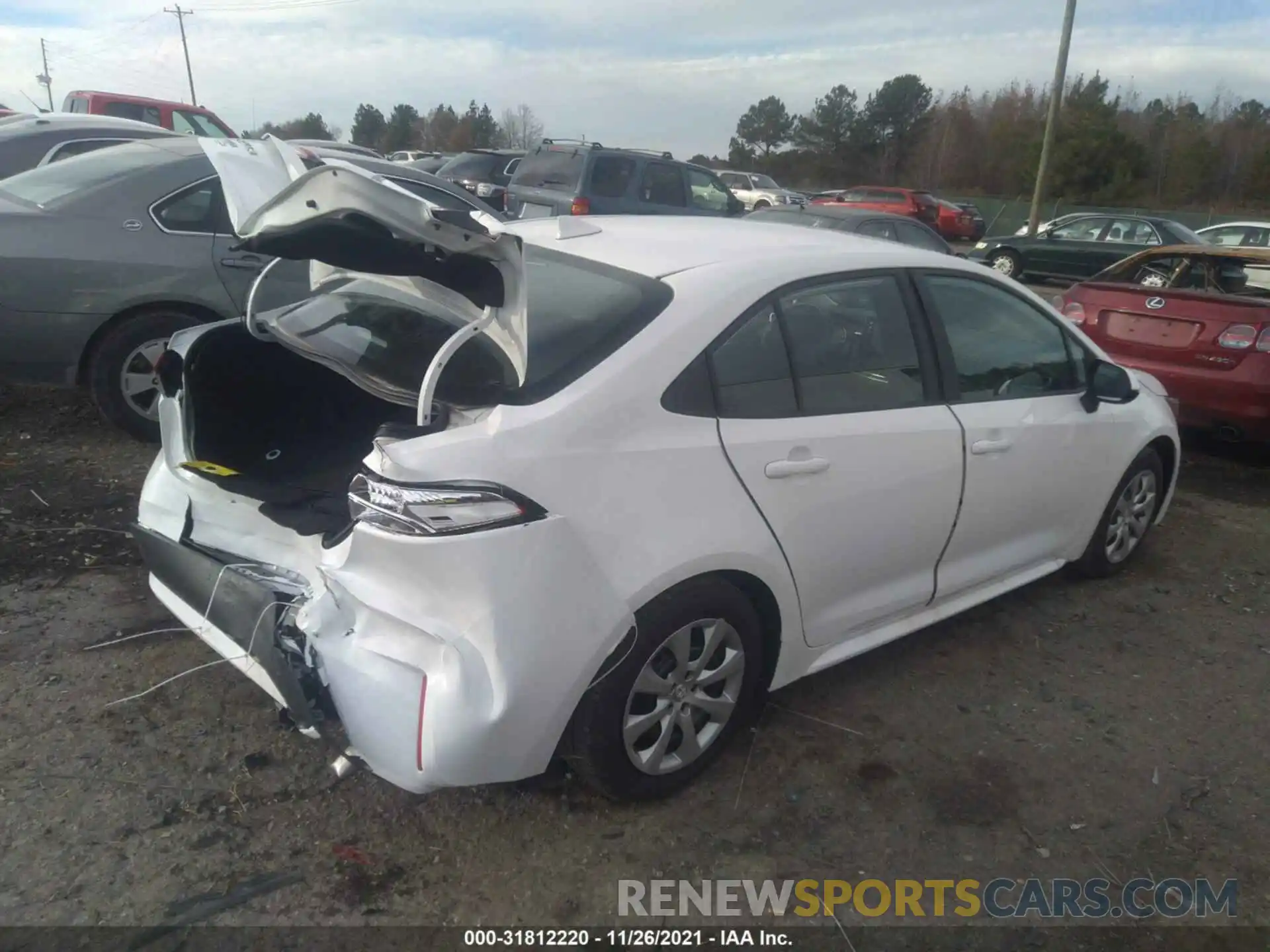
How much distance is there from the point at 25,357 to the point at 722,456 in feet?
13.4

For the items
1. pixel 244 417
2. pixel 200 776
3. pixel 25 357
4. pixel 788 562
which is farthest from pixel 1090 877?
pixel 25 357

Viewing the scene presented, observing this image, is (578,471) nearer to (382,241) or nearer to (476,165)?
(382,241)

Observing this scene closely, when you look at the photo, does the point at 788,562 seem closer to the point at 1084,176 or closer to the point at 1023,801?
the point at 1023,801

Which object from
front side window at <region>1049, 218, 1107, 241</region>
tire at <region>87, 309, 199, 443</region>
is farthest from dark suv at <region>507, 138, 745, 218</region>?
front side window at <region>1049, 218, 1107, 241</region>

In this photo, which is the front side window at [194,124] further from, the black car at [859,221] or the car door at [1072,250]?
the car door at [1072,250]

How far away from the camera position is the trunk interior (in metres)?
3.24

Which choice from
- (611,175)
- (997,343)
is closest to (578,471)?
(997,343)

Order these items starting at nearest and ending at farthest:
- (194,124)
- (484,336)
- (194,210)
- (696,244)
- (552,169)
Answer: (484,336) → (696,244) → (194,210) → (552,169) → (194,124)

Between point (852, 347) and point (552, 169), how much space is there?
10240mm

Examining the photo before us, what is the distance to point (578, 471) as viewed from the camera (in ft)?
8.08

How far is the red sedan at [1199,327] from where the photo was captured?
6246 millimetres

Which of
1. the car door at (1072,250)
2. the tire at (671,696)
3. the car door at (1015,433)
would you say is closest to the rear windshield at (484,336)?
the tire at (671,696)

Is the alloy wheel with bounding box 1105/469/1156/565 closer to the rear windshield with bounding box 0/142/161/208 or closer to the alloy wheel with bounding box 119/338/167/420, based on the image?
the alloy wheel with bounding box 119/338/167/420

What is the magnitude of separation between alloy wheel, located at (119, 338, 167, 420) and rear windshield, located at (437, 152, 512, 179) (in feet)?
40.1
